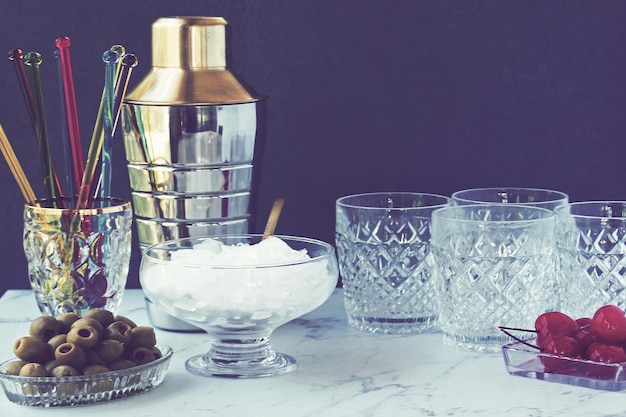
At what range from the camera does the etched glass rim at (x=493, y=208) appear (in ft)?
4.12

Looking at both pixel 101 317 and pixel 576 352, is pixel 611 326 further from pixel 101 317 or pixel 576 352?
pixel 101 317

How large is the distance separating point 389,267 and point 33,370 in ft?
1.62

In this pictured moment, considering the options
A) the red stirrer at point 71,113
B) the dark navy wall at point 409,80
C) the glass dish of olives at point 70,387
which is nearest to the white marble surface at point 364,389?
the glass dish of olives at point 70,387

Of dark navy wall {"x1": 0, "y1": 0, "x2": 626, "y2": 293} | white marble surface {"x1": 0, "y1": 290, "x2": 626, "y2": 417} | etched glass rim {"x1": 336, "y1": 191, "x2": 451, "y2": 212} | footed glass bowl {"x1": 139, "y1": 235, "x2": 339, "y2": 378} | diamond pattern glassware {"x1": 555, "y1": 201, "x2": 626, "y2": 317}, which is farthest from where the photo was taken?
dark navy wall {"x1": 0, "y1": 0, "x2": 626, "y2": 293}

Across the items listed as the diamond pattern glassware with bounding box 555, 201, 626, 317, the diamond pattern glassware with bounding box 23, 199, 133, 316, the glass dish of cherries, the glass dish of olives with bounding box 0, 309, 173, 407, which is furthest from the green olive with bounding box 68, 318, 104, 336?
the diamond pattern glassware with bounding box 555, 201, 626, 317

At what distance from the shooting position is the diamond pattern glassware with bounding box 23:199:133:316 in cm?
132

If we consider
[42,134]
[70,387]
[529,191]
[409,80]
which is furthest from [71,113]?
[529,191]

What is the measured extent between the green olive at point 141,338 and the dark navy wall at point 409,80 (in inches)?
20.5

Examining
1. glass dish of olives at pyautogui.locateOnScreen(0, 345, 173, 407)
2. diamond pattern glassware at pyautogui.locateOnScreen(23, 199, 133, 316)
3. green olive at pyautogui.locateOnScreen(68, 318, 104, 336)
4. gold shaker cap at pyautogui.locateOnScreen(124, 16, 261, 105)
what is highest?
gold shaker cap at pyautogui.locateOnScreen(124, 16, 261, 105)

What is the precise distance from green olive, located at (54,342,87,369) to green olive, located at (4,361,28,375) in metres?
0.04

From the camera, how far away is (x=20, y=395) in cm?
110

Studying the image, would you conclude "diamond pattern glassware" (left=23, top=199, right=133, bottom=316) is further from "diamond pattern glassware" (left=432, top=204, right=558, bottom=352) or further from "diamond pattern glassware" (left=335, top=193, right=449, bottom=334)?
"diamond pattern glassware" (left=432, top=204, right=558, bottom=352)

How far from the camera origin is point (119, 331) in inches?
45.9

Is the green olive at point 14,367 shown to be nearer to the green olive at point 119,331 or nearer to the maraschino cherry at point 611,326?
the green olive at point 119,331
